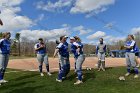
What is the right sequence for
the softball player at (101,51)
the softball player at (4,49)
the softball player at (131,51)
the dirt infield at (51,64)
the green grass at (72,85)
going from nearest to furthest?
the green grass at (72,85) → the softball player at (4,49) → the softball player at (131,51) → the softball player at (101,51) → the dirt infield at (51,64)

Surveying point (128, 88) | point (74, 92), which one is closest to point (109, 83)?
point (128, 88)

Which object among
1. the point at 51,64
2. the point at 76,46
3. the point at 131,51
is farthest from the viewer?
the point at 51,64

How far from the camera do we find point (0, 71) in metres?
13.4

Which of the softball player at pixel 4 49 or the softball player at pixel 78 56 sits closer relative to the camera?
the softball player at pixel 78 56

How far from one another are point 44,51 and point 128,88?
554cm

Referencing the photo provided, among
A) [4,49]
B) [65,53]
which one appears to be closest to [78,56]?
[65,53]

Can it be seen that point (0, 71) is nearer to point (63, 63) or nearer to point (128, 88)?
point (63, 63)

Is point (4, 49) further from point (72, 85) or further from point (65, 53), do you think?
point (72, 85)

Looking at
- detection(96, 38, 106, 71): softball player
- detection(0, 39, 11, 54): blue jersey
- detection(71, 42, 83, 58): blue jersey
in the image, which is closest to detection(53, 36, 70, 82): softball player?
detection(71, 42, 83, 58): blue jersey

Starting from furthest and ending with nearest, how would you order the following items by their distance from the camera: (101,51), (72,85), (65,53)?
1. (101,51)
2. (65,53)
3. (72,85)

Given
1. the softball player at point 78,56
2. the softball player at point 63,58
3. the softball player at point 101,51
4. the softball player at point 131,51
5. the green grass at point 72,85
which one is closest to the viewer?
the green grass at point 72,85

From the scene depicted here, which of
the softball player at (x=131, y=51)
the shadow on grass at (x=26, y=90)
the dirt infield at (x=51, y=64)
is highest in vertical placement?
the softball player at (x=131, y=51)

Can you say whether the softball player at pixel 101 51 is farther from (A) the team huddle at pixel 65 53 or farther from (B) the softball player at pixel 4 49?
(B) the softball player at pixel 4 49

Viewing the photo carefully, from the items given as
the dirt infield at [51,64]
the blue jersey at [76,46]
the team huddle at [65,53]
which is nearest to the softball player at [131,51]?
the team huddle at [65,53]
